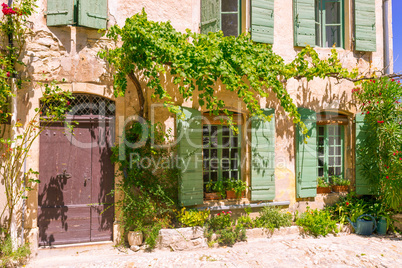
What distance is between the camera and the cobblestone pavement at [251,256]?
4328 mm

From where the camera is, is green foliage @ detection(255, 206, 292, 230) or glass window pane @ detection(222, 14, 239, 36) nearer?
green foliage @ detection(255, 206, 292, 230)

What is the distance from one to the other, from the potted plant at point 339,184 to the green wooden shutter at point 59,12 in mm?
5985

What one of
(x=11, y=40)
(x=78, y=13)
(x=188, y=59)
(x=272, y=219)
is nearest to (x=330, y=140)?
(x=272, y=219)

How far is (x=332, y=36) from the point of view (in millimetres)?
6676

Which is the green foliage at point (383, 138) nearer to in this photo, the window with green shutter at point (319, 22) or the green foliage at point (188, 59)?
the window with green shutter at point (319, 22)

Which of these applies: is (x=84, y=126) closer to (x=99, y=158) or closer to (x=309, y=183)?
(x=99, y=158)

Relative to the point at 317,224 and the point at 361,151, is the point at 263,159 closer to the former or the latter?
the point at 317,224

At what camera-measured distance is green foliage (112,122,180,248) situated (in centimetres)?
479

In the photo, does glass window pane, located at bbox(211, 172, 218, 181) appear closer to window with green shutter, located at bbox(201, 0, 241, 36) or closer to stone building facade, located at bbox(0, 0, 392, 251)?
stone building facade, located at bbox(0, 0, 392, 251)

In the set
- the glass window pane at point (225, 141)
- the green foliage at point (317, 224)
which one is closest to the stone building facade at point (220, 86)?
the glass window pane at point (225, 141)

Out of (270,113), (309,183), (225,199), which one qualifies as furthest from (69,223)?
(309,183)

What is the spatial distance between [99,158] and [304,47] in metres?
4.59

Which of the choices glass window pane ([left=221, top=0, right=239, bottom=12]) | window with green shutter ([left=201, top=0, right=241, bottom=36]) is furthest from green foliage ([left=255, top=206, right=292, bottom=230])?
glass window pane ([left=221, top=0, right=239, bottom=12])

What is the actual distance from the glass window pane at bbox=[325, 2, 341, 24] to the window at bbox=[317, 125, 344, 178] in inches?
94.7
